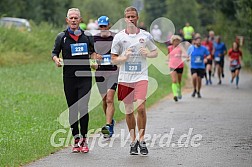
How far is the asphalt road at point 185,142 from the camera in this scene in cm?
1055

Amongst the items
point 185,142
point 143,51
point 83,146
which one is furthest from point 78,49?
point 185,142

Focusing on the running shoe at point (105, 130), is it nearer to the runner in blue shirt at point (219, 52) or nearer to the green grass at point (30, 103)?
the green grass at point (30, 103)

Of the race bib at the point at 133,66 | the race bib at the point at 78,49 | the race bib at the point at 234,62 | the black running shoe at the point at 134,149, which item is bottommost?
the race bib at the point at 234,62

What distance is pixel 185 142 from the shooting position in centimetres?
1252

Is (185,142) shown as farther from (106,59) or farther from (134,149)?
(106,59)

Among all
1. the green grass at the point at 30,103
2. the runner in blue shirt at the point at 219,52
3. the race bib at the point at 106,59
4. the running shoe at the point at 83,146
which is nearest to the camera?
the running shoe at the point at 83,146

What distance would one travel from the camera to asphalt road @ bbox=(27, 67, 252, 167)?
10547 millimetres

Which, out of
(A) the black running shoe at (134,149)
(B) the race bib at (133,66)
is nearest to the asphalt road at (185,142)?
(A) the black running shoe at (134,149)

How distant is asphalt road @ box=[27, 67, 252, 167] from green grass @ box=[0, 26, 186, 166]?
44 cm

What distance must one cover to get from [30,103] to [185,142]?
6691 millimetres

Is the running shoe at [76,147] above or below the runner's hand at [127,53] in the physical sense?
below

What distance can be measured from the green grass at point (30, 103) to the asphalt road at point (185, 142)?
44 centimetres

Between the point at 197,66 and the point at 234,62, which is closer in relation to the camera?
the point at 197,66

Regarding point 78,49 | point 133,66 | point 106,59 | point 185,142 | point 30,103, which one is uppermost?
point 78,49
